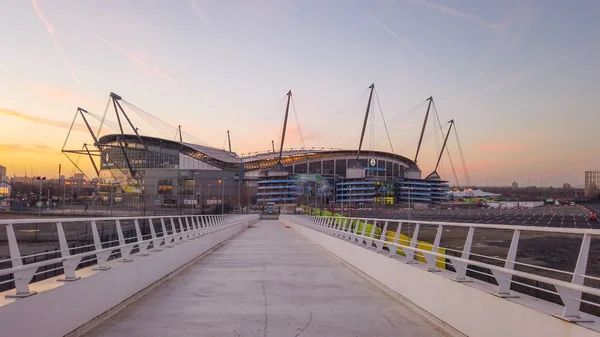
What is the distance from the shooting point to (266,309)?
10500mm

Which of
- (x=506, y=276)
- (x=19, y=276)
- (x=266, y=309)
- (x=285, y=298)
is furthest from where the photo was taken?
(x=285, y=298)

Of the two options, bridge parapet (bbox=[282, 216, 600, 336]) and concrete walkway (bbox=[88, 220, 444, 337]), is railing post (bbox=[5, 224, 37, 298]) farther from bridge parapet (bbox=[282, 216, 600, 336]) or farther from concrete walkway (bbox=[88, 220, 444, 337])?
bridge parapet (bbox=[282, 216, 600, 336])

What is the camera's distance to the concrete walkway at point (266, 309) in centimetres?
874

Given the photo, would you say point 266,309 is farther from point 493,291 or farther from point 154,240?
point 154,240

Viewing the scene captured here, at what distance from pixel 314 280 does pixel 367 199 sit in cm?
18369

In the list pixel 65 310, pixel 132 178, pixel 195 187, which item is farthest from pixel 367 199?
pixel 65 310

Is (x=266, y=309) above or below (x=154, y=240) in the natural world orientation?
below

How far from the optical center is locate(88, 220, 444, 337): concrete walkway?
8.74 metres

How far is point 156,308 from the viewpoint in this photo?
10648mm

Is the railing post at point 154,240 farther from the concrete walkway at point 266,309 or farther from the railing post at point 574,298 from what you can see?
the railing post at point 574,298

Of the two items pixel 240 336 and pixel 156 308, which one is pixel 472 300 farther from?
pixel 156 308

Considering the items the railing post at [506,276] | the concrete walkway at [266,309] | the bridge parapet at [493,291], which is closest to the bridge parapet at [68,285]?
the concrete walkway at [266,309]

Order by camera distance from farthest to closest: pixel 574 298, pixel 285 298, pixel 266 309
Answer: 1. pixel 285 298
2. pixel 266 309
3. pixel 574 298

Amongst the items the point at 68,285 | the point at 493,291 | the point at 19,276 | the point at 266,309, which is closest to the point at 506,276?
the point at 493,291
